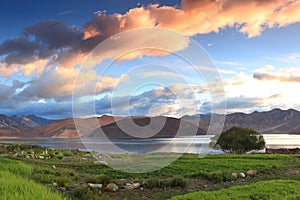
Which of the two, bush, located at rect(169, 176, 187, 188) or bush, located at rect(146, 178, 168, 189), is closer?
bush, located at rect(146, 178, 168, 189)

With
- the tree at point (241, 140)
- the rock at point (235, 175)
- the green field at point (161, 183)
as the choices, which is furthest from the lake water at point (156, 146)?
the rock at point (235, 175)

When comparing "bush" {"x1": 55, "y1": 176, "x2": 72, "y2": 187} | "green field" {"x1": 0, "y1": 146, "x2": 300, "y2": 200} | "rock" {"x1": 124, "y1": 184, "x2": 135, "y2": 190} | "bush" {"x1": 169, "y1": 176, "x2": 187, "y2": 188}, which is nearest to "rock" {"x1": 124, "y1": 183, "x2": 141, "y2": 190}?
"rock" {"x1": 124, "y1": 184, "x2": 135, "y2": 190}

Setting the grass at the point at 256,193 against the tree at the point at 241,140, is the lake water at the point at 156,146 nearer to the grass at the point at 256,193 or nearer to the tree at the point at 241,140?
the tree at the point at 241,140

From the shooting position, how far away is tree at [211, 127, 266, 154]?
4684 cm

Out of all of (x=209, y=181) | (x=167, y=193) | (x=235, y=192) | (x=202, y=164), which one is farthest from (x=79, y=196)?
(x=202, y=164)

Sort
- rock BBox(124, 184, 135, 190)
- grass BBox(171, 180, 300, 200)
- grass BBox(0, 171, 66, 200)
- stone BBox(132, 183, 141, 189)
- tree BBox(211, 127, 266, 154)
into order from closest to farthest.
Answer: grass BBox(0, 171, 66, 200), grass BBox(171, 180, 300, 200), rock BBox(124, 184, 135, 190), stone BBox(132, 183, 141, 189), tree BBox(211, 127, 266, 154)

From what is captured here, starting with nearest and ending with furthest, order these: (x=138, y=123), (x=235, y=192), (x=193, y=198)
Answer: (x=193, y=198), (x=235, y=192), (x=138, y=123)

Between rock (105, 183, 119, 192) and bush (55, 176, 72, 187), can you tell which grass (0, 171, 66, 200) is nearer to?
bush (55, 176, 72, 187)

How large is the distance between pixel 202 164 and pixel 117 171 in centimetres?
672

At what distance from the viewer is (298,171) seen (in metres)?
22.7

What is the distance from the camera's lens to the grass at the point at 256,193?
12875 mm

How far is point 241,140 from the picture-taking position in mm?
47000

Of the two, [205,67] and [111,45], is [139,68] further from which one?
[205,67]

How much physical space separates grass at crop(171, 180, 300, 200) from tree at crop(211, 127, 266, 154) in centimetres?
3198
